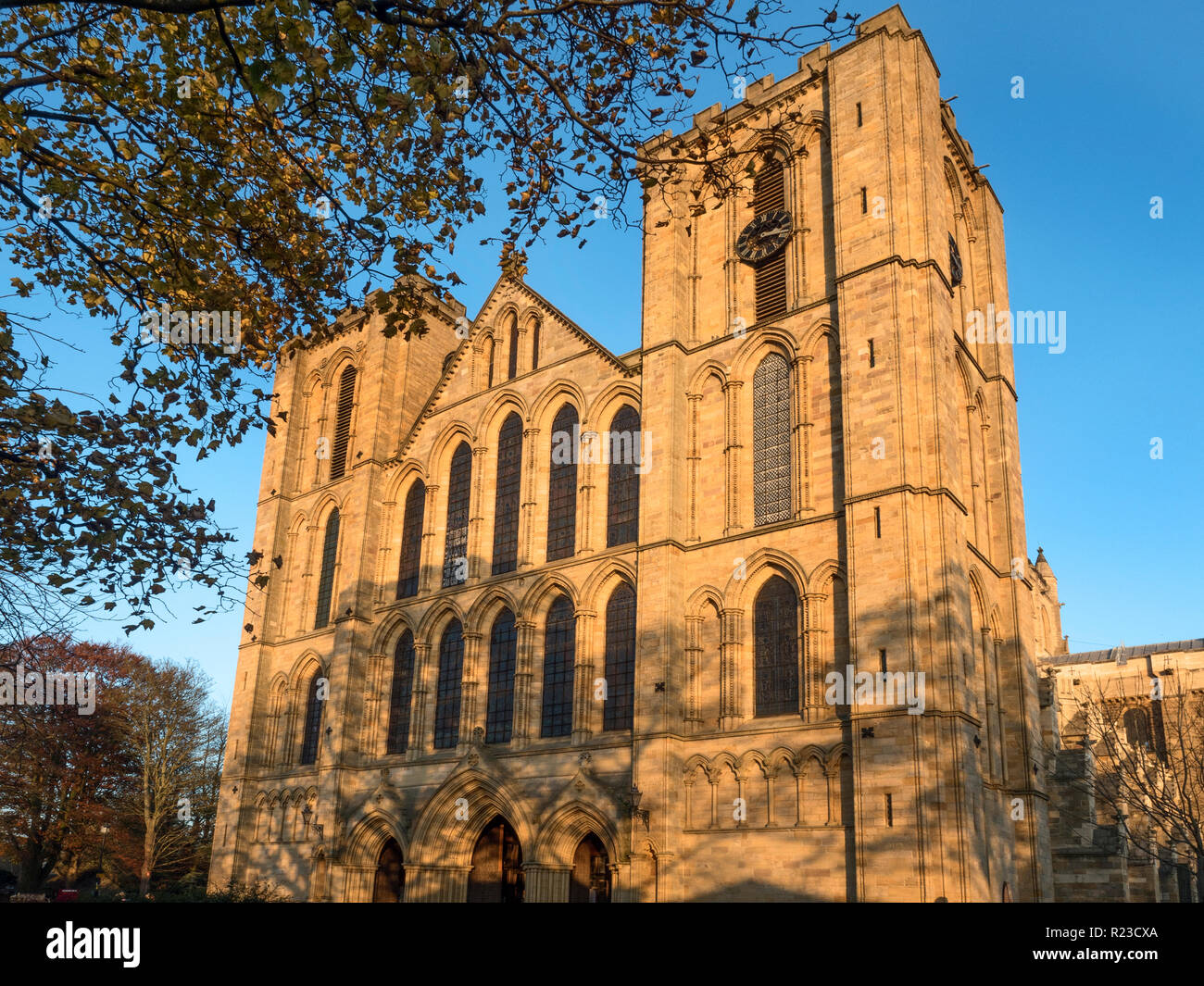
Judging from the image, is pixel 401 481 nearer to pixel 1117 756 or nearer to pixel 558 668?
pixel 558 668

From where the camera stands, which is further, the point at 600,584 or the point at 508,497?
the point at 508,497

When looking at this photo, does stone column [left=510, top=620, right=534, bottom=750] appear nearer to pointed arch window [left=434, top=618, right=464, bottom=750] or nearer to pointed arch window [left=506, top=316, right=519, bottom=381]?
pointed arch window [left=434, top=618, right=464, bottom=750]

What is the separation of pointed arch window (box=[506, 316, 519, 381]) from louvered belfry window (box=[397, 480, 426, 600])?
175 inches

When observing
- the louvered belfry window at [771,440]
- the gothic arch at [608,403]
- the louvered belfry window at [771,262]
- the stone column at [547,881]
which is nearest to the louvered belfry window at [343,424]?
the gothic arch at [608,403]

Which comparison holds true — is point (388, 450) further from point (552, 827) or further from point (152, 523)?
point (152, 523)

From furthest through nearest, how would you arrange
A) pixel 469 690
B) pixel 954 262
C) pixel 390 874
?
pixel 390 874, pixel 954 262, pixel 469 690

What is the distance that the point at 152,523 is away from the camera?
9984 mm

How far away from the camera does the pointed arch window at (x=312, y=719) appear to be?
3205 centimetres

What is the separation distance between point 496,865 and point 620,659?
649 cm

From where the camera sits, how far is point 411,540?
3177 cm

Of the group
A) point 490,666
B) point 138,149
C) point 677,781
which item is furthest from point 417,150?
point 490,666

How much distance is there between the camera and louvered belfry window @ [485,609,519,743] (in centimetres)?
2681

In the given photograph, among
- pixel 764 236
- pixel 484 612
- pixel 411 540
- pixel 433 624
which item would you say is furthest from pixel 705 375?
pixel 411 540
